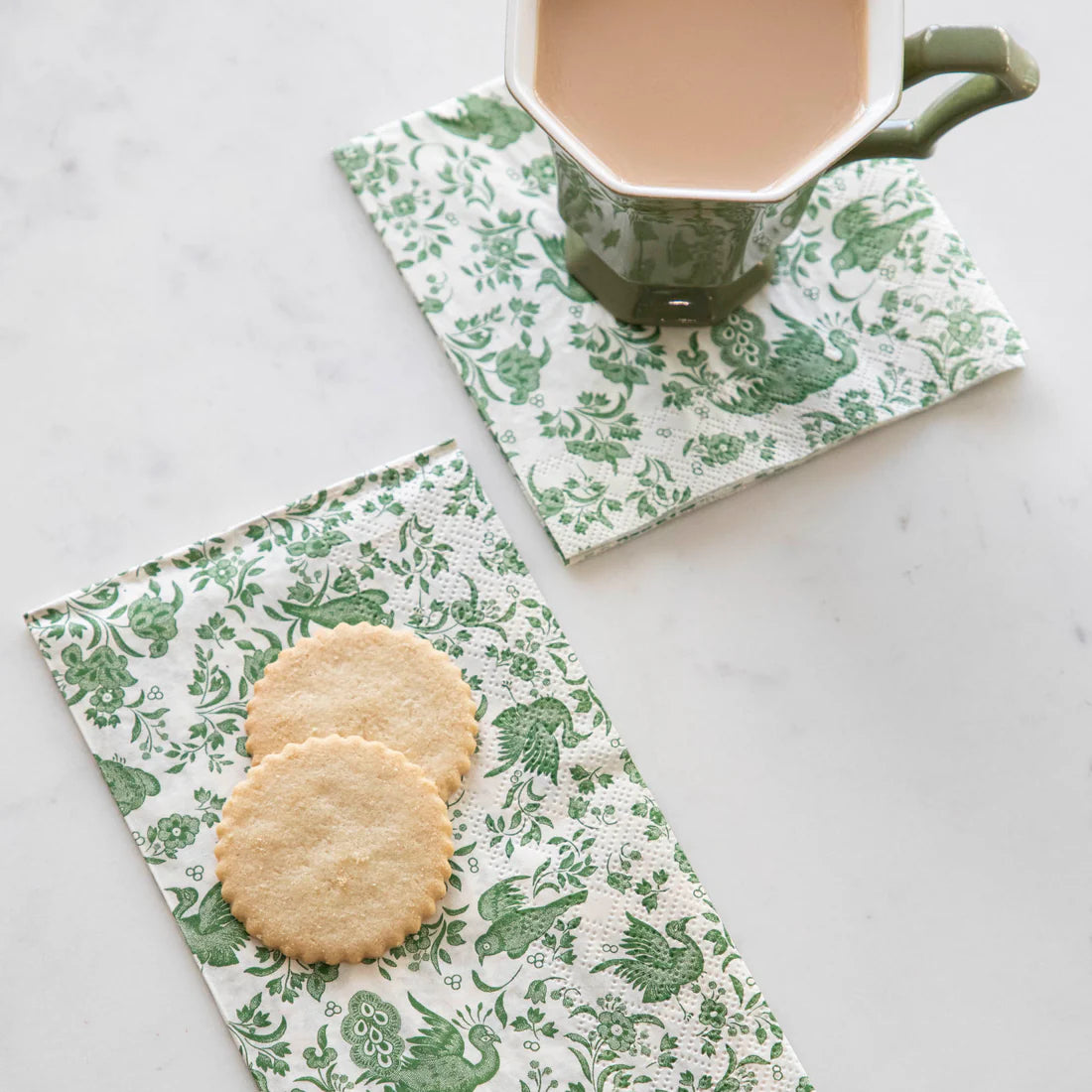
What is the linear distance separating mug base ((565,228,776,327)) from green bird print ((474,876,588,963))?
1.47 ft

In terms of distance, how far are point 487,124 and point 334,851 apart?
0.61 metres

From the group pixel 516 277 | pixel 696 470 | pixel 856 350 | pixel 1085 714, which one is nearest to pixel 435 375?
pixel 516 277

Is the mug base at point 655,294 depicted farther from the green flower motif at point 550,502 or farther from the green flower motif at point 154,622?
the green flower motif at point 154,622

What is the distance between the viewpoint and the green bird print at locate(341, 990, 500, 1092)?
874 mm

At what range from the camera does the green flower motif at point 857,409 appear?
3.28ft

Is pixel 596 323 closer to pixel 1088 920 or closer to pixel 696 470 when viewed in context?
pixel 696 470

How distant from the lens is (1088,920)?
0.94 m

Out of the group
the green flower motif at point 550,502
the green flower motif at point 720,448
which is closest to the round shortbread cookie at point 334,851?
the green flower motif at point 550,502

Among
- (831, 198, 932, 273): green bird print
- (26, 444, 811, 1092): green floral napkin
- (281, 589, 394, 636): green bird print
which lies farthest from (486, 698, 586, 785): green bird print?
(831, 198, 932, 273): green bird print

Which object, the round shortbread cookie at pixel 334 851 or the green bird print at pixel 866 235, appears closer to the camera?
the round shortbread cookie at pixel 334 851

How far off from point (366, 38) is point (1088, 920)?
924 mm

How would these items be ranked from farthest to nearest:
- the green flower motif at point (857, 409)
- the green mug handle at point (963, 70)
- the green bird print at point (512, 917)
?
the green flower motif at point (857, 409), the green bird print at point (512, 917), the green mug handle at point (963, 70)

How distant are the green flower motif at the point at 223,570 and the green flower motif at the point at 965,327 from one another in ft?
1.97

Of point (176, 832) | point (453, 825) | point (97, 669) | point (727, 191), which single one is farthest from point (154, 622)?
point (727, 191)
